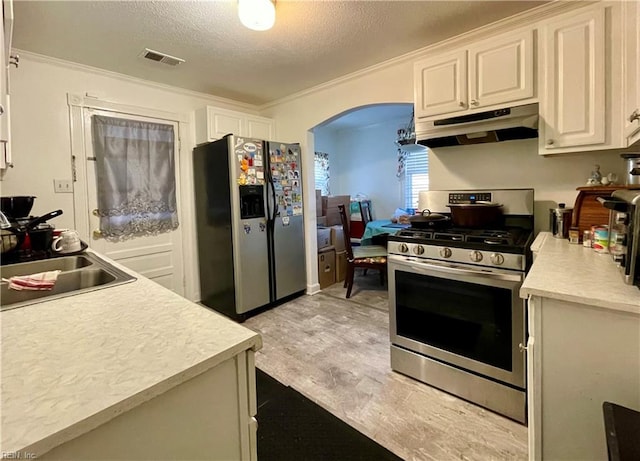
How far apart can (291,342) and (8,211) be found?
208 centimetres

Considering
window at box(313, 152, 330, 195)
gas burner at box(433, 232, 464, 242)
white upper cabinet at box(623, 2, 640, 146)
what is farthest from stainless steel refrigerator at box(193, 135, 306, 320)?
white upper cabinet at box(623, 2, 640, 146)

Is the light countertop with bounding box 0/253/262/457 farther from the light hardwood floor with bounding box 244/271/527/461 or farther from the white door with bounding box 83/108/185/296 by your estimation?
the white door with bounding box 83/108/185/296

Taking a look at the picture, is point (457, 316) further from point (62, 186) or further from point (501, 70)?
point (62, 186)

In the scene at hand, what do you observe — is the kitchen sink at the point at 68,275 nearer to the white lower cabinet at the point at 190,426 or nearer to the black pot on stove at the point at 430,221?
the white lower cabinet at the point at 190,426

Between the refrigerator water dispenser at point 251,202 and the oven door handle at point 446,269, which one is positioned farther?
the refrigerator water dispenser at point 251,202

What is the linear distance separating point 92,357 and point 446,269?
166 centimetres

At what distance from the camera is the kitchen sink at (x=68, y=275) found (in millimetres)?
1171

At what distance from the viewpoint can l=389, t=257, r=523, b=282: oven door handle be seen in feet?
5.28

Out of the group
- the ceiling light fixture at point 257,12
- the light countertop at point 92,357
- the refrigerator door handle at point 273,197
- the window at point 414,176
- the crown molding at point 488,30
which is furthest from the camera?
the window at point 414,176

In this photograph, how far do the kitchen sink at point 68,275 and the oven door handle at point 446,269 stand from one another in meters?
1.47

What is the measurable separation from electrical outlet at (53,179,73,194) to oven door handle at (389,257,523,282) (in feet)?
8.95

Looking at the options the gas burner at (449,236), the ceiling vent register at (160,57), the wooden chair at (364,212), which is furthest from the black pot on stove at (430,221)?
the wooden chair at (364,212)

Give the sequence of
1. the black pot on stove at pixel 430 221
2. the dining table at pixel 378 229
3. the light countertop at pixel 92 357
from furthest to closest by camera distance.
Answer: the dining table at pixel 378 229 < the black pot on stove at pixel 430 221 < the light countertop at pixel 92 357

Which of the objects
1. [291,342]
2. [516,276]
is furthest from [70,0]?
[516,276]
